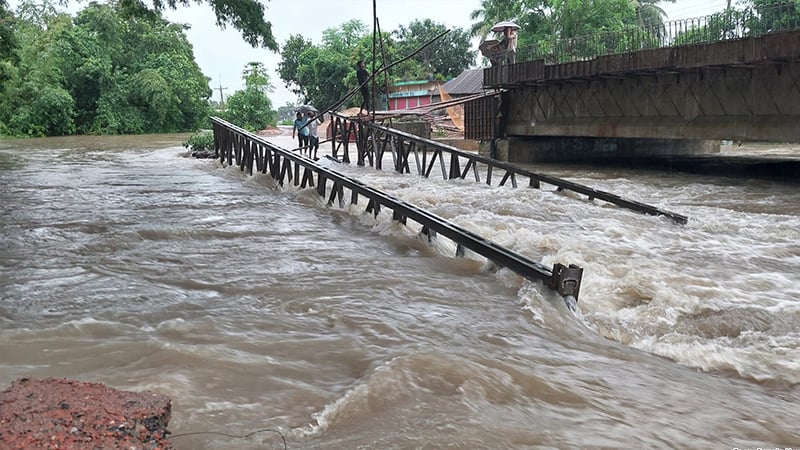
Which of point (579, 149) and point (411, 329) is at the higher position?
point (579, 149)

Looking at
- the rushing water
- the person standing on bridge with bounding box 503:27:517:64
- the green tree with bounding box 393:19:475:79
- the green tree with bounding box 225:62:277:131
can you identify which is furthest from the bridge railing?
the green tree with bounding box 393:19:475:79

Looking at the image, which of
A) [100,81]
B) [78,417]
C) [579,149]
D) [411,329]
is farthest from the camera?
[100,81]

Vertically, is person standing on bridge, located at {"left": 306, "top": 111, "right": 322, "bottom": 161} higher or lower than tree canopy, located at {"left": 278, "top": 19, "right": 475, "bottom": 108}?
lower

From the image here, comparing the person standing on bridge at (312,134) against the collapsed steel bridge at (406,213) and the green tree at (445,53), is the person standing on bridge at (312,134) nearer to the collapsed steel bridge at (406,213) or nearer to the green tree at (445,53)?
the collapsed steel bridge at (406,213)

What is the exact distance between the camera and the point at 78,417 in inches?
86.1

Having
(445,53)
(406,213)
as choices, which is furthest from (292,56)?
(406,213)

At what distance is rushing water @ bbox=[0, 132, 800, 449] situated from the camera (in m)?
2.85

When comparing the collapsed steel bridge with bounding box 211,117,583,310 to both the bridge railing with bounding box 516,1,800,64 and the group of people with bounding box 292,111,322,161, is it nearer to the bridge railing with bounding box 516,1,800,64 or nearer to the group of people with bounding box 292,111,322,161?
the group of people with bounding box 292,111,322,161

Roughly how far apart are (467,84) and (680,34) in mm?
21595

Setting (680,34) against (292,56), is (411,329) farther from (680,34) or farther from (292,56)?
(292,56)

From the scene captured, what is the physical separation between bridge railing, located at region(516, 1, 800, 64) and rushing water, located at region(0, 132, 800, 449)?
649 cm

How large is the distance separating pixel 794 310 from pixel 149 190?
1075 cm

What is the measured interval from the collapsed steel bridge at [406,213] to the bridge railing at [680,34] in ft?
28.9

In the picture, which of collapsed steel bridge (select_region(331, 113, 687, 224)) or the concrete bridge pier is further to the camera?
the concrete bridge pier
